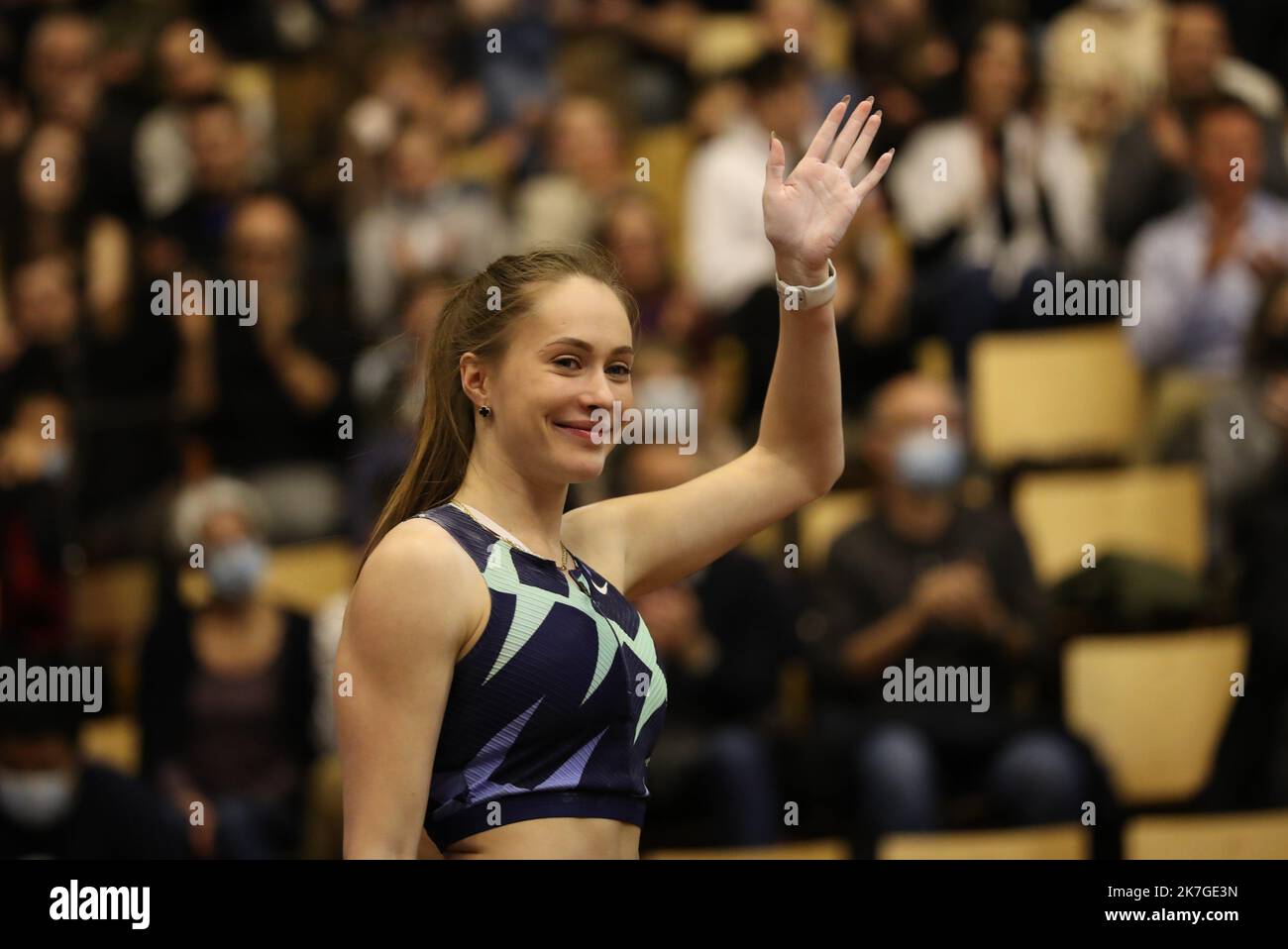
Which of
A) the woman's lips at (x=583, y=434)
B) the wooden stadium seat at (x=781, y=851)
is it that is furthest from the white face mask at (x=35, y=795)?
the woman's lips at (x=583, y=434)

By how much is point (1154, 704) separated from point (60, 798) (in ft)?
9.06

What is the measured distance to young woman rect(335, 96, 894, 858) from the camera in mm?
2195

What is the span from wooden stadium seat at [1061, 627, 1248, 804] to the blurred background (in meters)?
0.01

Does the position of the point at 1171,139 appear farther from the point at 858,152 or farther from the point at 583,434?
the point at 583,434

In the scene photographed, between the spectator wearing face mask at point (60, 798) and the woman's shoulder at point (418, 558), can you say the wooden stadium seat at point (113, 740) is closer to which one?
the spectator wearing face mask at point (60, 798)

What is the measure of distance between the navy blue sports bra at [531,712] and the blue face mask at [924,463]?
9.24 ft

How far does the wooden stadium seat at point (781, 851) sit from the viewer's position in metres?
4.62

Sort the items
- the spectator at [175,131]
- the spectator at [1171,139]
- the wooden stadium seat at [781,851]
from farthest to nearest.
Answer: the spectator at [175,131] → the spectator at [1171,139] → the wooden stadium seat at [781,851]

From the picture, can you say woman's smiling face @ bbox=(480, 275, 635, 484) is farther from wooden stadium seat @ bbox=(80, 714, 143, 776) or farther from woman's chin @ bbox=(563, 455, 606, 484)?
wooden stadium seat @ bbox=(80, 714, 143, 776)

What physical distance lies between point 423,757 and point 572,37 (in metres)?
5.70

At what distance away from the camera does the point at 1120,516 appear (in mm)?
5488

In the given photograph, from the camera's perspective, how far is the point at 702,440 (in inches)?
209

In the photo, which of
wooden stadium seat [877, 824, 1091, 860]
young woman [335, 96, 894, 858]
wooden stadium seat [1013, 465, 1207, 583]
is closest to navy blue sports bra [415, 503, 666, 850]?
young woman [335, 96, 894, 858]

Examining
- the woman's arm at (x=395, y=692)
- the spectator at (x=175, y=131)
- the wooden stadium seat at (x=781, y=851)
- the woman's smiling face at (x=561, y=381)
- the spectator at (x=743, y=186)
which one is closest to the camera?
the woman's arm at (x=395, y=692)
